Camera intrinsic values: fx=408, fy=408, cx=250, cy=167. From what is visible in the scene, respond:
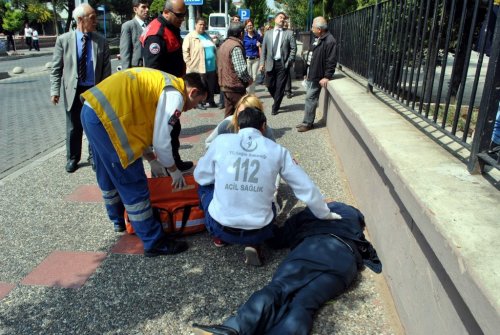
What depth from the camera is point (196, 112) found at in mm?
8633

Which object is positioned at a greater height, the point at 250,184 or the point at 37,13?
the point at 37,13

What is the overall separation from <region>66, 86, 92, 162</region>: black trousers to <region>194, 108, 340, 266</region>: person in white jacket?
8.61ft

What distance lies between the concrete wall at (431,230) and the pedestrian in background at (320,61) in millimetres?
2954

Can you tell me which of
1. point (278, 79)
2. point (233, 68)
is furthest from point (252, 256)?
point (278, 79)

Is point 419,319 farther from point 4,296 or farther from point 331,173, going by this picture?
point 331,173

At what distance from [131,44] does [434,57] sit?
4.00 meters

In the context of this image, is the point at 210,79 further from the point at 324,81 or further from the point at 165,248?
the point at 165,248

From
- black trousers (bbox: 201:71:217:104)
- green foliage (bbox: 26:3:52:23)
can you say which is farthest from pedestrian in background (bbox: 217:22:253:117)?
green foliage (bbox: 26:3:52:23)

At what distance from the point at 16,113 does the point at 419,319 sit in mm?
8908

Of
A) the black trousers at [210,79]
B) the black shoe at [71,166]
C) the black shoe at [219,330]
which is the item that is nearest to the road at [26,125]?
the black shoe at [71,166]

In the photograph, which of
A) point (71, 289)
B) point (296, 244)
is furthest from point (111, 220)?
point (296, 244)

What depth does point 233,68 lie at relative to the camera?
598 centimetres

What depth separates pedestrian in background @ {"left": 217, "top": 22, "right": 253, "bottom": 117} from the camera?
5.94 meters

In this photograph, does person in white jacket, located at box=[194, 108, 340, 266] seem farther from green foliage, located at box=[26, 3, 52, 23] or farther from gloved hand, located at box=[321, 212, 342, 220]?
green foliage, located at box=[26, 3, 52, 23]
